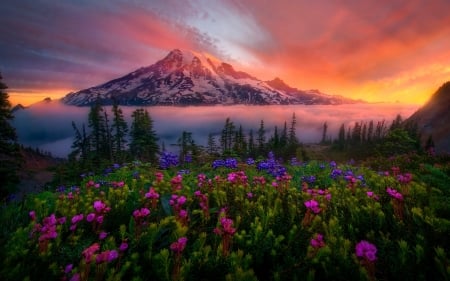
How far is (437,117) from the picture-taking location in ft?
446

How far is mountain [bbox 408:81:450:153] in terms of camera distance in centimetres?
11968

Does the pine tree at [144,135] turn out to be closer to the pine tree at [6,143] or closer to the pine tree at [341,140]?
the pine tree at [6,143]

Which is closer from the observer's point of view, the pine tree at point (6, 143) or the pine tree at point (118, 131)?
the pine tree at point (6, 143)

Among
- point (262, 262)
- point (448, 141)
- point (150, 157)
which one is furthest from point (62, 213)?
point (448, 141)

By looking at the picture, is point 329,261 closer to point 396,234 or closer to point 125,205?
point 396,234

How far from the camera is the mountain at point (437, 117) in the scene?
119675mm

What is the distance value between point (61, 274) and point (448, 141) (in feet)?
447

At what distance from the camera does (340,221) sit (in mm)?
3316

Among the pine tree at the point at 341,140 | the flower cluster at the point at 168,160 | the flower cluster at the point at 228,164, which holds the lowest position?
the pine tree at the point at 341,140

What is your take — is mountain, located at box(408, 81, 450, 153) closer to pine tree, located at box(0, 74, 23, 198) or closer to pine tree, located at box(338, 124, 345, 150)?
pine tree, located at box(338, 124, 345, 150)

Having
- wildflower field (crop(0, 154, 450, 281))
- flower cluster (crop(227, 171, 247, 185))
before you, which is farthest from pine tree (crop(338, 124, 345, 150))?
wildflower field (crop(0, 154, 450, 281))

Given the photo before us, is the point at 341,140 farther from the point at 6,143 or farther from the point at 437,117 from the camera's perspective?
the point at 6,143

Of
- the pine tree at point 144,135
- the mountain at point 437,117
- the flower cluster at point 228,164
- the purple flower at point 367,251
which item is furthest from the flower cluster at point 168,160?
the mountain at point 437,117

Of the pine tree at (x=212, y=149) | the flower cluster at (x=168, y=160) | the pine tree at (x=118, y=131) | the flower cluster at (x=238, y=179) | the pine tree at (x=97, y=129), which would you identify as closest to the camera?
the flower cluster at (x=238, y=179)
